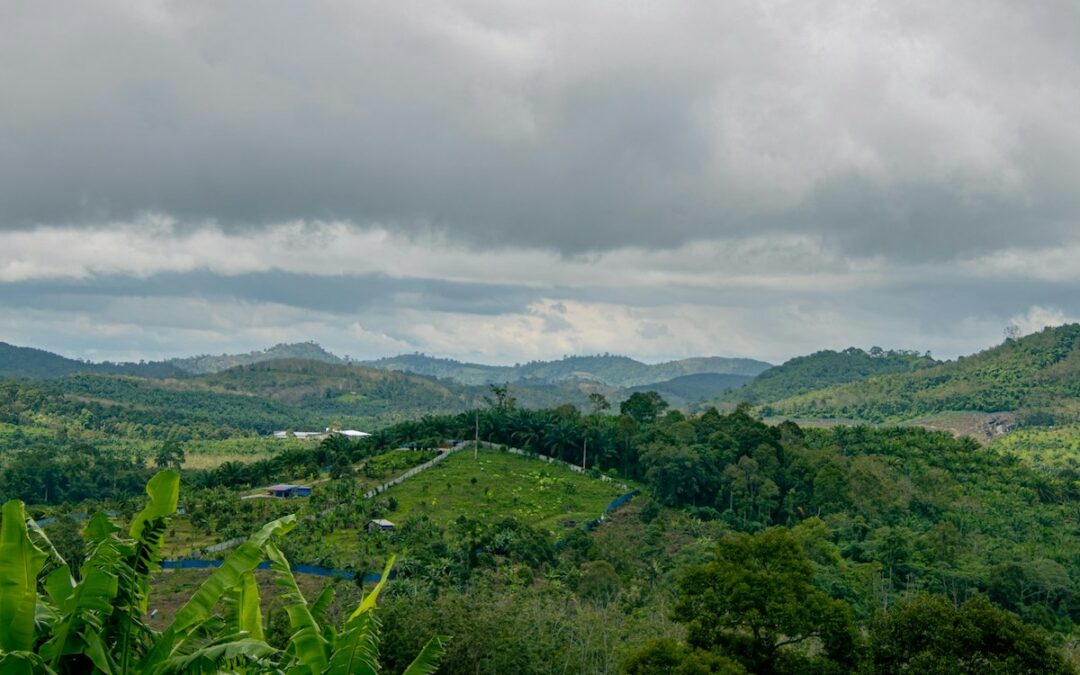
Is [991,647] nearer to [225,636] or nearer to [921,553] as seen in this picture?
[225,636]

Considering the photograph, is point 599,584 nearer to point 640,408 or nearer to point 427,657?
point 427,657

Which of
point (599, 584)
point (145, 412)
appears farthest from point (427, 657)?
point (145, 412)

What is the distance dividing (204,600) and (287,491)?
5735 cm

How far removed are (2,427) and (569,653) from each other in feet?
361

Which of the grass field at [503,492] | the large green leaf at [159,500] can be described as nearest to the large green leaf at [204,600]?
the large green leaf at [159,500]

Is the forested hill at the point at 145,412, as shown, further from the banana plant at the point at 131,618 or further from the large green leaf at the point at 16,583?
the large green leaf at the point at 16,583

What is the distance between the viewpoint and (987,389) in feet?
479

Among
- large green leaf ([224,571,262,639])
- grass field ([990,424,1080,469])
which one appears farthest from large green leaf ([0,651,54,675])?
grass field ([990,424,1080,469])

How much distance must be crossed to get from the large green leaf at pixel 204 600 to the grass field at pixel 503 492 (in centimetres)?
4472

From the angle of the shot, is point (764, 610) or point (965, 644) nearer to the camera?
point (965, 644)

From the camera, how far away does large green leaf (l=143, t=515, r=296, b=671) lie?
8.25m

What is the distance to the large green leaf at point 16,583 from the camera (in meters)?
7.35

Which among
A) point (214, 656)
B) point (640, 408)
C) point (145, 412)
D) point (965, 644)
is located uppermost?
point (640, 408)

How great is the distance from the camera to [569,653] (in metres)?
27.3
